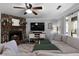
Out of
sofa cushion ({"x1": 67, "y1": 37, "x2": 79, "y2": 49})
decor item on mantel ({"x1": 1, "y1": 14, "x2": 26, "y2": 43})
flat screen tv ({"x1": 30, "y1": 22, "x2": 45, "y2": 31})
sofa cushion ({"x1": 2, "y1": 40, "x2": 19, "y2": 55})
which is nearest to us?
sofa cushion ({"x1": 2, "y1": 40, "x2": 19, "y2": 55})

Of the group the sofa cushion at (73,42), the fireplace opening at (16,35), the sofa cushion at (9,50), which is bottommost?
the sofa cushion at (73,42)

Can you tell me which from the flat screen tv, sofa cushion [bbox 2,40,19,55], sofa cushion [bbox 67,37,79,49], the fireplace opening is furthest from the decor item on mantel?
sofa cushion [bbox 67,37,79,49]

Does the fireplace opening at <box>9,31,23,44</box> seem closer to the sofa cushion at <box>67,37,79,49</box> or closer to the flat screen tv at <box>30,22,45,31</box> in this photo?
the flat screen tv at <box>30,22,45,31</box>

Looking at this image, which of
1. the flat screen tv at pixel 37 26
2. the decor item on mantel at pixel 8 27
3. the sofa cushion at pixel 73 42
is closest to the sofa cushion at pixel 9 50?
the decor item on mantel at pixel 8 27

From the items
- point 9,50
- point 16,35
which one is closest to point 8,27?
point 16,35

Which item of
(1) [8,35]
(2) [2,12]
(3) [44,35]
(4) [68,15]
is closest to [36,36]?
(3) [44,35]

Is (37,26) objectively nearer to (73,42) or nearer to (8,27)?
(8,27)

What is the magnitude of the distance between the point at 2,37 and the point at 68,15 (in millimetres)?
1729

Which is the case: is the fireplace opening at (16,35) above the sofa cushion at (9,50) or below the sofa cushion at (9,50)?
above

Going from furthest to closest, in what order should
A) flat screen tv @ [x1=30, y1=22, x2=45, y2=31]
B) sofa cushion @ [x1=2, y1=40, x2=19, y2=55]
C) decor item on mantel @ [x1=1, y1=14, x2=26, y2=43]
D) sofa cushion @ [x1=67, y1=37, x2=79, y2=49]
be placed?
sofa cushion @ [x1=67, y1=37, x2=79, y2=49], flat screen tv @ [x1=30, y1=22, x2=45, y2=31], decor item on mantel @ [x1=1, y1=14, x2=26, y2=43], sofa cushion @ [x1=2, y1=40, x2=19, y2=55]

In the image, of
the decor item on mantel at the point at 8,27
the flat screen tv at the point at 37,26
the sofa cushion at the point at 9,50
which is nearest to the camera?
the sofa cushion at the point at 9,50

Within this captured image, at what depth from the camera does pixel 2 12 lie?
2.25 metres

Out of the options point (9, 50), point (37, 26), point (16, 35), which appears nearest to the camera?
point (9, 50)

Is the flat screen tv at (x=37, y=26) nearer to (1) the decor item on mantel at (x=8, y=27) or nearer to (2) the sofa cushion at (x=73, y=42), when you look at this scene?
(1) the decor item on mantel at (x=8, y=27)
